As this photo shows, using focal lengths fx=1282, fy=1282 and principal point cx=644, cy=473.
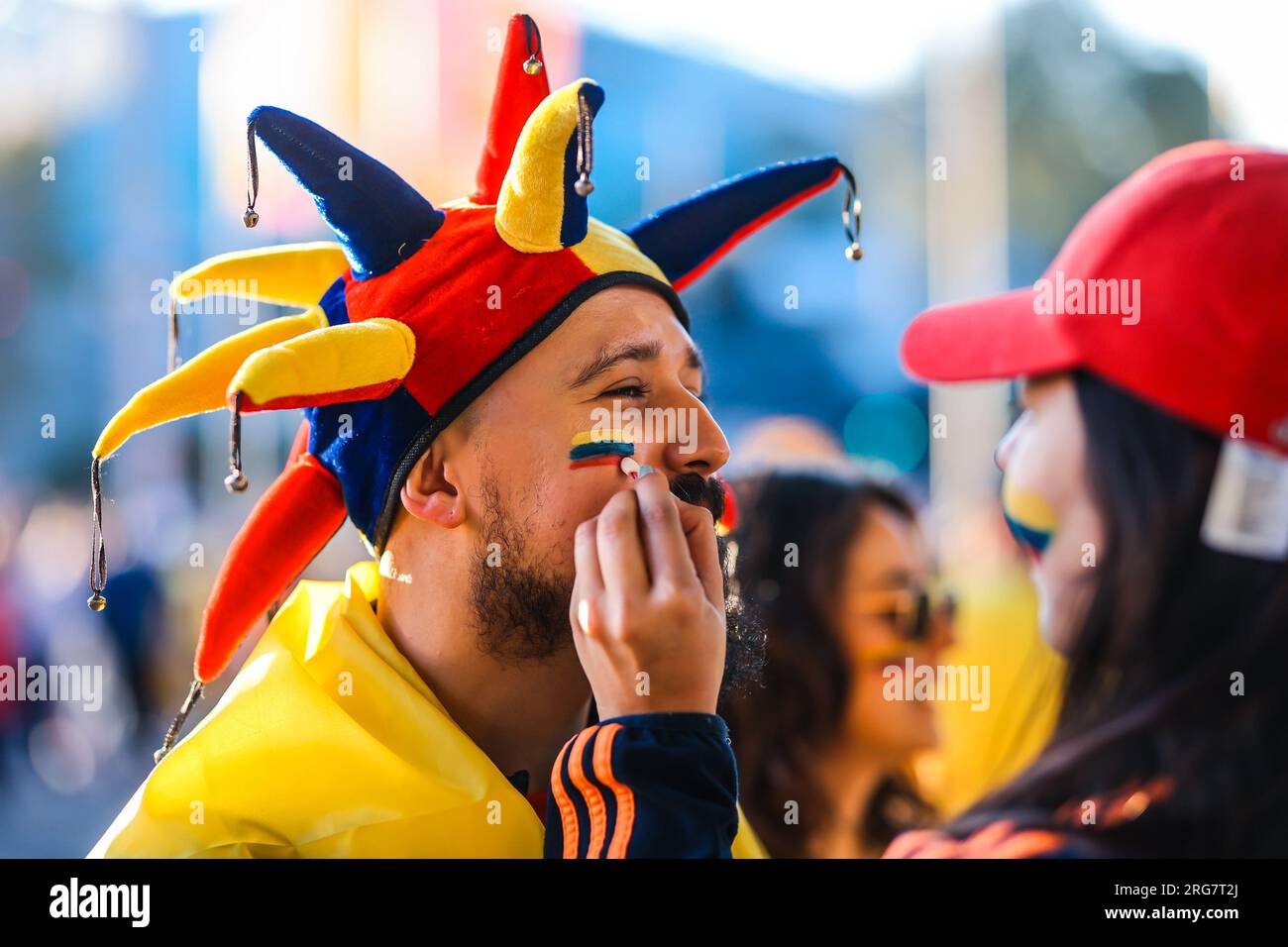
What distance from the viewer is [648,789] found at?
1.67 meters

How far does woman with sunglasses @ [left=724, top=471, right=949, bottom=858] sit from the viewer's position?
3160 mm

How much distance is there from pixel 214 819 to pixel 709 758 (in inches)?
27.7

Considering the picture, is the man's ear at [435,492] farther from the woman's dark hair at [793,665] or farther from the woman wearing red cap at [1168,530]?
the woman's dark hair at [793,665]


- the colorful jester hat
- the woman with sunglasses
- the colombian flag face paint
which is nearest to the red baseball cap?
the colombian flag face paint

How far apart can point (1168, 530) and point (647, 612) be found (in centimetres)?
79

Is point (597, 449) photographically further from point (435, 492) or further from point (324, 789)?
point (324, 789)

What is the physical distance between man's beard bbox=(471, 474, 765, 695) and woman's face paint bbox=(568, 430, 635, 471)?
10 centimetres

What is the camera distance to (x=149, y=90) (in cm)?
604

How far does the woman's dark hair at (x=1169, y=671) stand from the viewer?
1.81m

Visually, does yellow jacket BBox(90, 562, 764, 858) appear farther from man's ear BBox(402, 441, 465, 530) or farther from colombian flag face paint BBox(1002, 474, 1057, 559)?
colombian flag face paint BBox(1002, 474, 1057, 559)

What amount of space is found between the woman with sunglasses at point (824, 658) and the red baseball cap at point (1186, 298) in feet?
3.87

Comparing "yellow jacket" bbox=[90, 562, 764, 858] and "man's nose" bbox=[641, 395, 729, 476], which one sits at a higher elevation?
"man's nose" bbox=[641, 395, 729, 476]

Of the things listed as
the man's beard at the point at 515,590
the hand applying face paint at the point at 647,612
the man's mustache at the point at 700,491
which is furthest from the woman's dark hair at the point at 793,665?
the hand applying face paint at the point at 647,612

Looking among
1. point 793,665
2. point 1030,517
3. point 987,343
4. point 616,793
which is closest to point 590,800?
point 616,793
